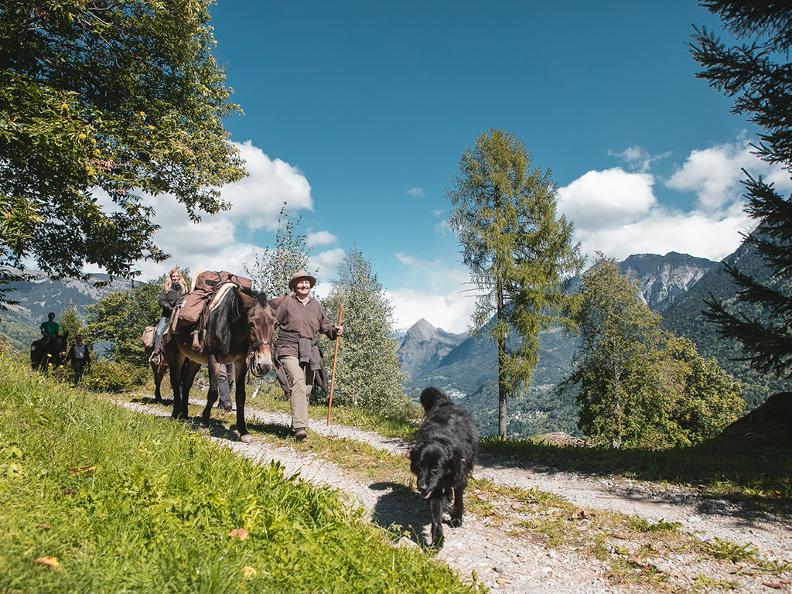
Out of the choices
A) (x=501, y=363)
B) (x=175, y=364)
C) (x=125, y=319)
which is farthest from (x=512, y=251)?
(x=125, y=319)

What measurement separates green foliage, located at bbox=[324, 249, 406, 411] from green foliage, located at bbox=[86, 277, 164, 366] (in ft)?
91.2

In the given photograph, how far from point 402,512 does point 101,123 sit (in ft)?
37.5

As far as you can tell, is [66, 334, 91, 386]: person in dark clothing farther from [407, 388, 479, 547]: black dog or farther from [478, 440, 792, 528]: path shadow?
[407, 388, 479, 547]: black dog

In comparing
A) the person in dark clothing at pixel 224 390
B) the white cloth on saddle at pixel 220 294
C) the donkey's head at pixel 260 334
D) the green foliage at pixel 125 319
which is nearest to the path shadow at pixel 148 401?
the person in dark clothing at pixel 224 390

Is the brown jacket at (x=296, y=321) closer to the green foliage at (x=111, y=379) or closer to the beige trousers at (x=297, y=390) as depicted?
the beige trousers at (x=297, y=390)

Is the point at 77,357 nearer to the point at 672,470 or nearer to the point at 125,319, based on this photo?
the point at 672,470

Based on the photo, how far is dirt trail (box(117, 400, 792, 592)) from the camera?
4406 millimetres

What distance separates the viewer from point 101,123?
1055 centimetres

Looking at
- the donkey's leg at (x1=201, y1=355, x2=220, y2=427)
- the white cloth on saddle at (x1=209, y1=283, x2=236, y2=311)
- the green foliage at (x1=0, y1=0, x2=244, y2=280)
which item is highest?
the green foliage at (x1=0, y1=0, x2=244, y2=280)

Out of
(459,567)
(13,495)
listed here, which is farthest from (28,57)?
(459,567)

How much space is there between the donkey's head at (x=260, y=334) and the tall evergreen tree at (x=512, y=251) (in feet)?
49.2

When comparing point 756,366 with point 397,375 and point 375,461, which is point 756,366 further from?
point 397,375

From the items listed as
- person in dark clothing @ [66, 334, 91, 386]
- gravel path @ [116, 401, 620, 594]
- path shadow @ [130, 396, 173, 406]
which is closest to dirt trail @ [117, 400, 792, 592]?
gravel path @ [116, 401, 620, 594]

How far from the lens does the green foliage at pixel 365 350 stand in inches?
1505
